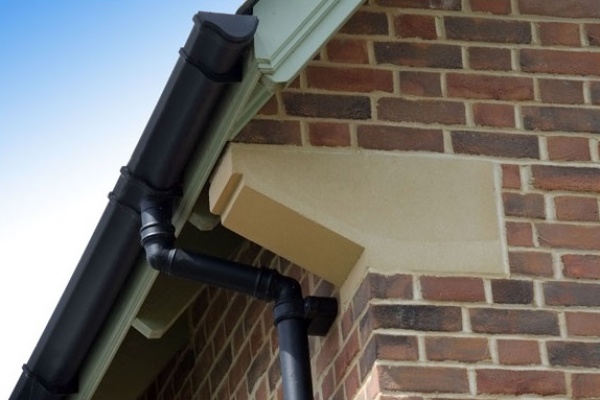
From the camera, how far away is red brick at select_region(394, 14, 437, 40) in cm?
531

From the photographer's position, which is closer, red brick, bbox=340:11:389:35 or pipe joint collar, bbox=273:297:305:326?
pipe joint collar, bbox=273:297:305:326

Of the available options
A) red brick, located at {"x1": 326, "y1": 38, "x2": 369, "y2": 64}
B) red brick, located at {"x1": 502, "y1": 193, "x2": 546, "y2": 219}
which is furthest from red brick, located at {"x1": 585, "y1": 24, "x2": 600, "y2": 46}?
red brick, located at {"x1": 326, "y1": 38, "x2": 369, "y2": 64}

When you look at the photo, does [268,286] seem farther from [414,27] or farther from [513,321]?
[414,27]

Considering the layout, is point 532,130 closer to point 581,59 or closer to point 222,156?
point 581,59

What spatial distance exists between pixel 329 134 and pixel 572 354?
0.93 meters

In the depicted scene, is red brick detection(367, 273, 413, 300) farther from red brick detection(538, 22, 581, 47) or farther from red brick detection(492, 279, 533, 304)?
red brick detection(538, 22, 581, 47)

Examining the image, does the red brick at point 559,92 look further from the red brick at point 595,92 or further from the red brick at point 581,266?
the red brick at point 581,266

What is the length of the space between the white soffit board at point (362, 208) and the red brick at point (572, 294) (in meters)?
0.15

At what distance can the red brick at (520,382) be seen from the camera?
479 centimetres

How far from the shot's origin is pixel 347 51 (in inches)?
207

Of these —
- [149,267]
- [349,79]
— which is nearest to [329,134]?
[349,79]

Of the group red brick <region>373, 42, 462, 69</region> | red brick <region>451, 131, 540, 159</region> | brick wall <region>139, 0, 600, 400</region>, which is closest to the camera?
brick wall <region>139, 0, 600, 400</region>

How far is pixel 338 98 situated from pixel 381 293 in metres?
0.64

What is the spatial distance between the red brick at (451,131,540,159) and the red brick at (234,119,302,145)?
0.47 m
